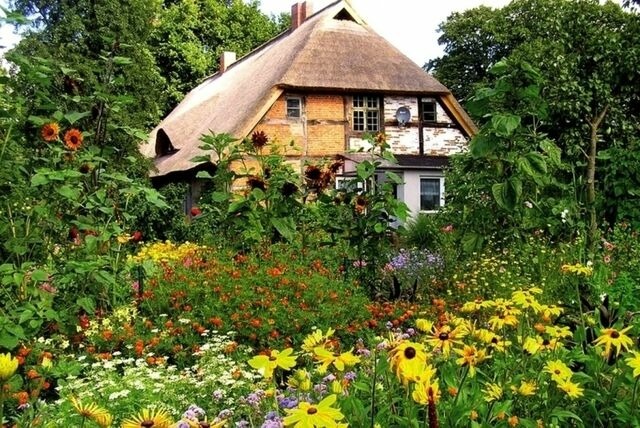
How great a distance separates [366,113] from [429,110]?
5.11ft

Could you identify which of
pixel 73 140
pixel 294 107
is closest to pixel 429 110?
pixel 294 107

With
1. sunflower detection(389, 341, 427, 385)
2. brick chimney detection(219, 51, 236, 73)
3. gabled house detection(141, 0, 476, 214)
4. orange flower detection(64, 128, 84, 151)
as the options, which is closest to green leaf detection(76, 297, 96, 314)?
orange flower detection(64, 128, 84, 151)

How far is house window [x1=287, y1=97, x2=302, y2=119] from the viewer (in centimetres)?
1628

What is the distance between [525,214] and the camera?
5.68 m

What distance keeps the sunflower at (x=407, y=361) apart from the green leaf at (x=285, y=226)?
14.1 feet

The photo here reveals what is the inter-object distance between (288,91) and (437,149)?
3.82 meters

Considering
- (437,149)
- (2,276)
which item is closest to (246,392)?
(2,276)

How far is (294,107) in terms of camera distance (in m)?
16.3

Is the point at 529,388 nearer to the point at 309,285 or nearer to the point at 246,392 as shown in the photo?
the point at 246,392

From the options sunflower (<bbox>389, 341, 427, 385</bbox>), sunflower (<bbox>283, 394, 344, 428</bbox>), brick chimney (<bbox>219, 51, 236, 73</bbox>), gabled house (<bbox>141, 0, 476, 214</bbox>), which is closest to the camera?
sunflower (<bbox>283, 394, 344, 428</bbox>)

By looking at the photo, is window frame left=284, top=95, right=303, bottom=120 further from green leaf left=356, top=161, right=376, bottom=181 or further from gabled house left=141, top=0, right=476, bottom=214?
green leaf left=356, top=161, right=376, bottom=181

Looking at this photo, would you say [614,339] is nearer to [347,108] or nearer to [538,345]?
[538,345]

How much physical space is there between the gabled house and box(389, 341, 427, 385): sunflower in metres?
14.0

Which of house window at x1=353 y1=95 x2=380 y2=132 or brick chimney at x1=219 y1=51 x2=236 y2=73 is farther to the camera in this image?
brick chimney at x1=219 y1=51 x2=236 y2=73
